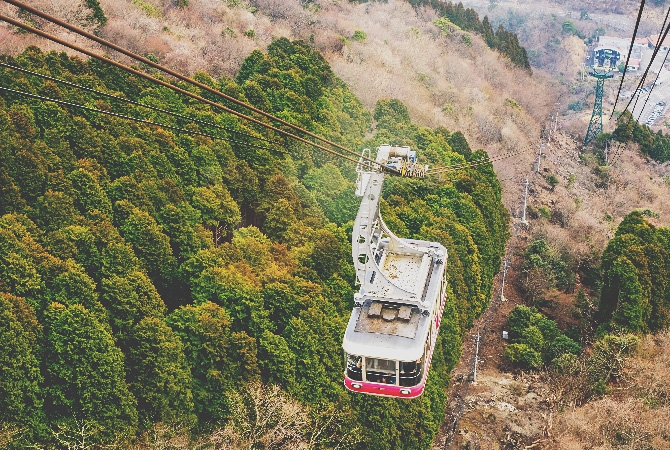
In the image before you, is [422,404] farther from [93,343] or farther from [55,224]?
[55,224]

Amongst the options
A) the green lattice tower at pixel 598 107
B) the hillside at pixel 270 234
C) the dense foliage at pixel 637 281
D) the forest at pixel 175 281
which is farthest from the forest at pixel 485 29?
the forest at pixel 175 281

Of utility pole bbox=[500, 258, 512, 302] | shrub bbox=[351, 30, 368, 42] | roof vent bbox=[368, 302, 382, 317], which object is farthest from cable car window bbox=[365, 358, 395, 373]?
shrub bbox=[351, 30, 368, 42]

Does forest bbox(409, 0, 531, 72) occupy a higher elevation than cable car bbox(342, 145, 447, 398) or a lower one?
higher

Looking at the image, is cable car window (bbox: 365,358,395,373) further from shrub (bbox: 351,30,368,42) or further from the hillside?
shrub (bbox: 351,30,368,42)

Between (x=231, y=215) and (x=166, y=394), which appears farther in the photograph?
(x=231, y=215)

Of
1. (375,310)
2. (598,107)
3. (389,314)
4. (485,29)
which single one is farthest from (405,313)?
(485,29)

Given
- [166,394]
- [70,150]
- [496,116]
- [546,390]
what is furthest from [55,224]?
[496,116]

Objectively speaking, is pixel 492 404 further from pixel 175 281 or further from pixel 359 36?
pixel 359 36
